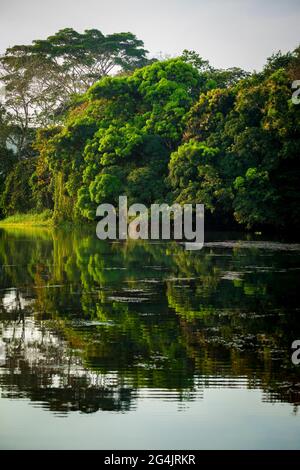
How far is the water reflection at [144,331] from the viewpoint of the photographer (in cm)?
782

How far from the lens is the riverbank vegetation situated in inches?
1293

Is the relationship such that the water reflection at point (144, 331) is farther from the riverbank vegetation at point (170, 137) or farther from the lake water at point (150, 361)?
the riverbank vegetation at point (170, 137)

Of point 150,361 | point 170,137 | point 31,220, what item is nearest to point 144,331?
point 150,361

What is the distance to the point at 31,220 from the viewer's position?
2080 inches

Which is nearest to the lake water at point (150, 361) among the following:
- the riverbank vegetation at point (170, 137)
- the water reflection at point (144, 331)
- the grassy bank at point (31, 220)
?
the water reflection at point (144, 331)

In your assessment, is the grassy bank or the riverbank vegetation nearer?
the riverbank vegetation

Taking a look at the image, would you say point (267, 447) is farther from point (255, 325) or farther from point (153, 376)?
point (255, 325)

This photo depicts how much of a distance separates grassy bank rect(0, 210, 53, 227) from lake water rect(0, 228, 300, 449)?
32734 mm

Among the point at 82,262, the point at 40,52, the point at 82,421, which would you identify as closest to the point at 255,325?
the point at 82,421

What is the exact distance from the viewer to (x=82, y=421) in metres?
6.83

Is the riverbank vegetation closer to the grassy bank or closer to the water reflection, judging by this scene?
the grassy bank

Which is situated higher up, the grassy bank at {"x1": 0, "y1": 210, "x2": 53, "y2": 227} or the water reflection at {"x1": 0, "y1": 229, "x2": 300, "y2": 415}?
the grassy bank at {"x1": 0, "y1": 210, "x2": 53, "y2": 227}

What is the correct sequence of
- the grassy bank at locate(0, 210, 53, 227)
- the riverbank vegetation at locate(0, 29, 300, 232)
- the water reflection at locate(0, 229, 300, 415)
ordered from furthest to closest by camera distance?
the grassy bank at locate(0, 210, 53, 227)
the riverbank vegetation at locate(0, 29, 300, 232)
the water reflection at locate(0, 229, 300, 415)

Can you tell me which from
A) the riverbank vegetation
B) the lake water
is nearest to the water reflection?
the lake water
